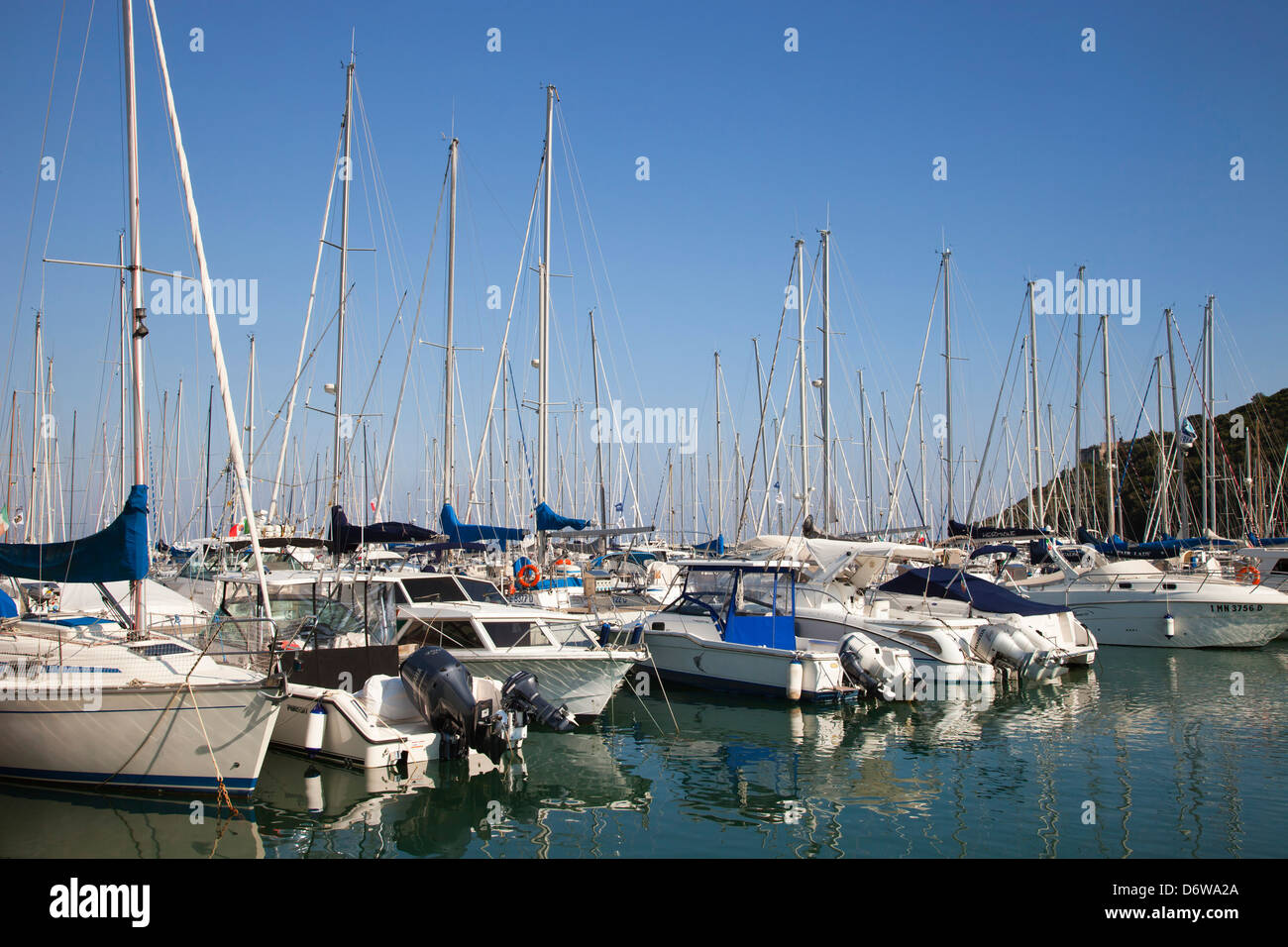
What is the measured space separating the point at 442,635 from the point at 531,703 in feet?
8.36

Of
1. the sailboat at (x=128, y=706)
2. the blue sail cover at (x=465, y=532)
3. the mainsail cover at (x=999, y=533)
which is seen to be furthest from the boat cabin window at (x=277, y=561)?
the mainsail cover at (x=999, y=533)

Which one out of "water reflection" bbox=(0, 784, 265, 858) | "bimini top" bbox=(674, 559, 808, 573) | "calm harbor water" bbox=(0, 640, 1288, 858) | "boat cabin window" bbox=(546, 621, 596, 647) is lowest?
"calm harbor water" bbox=(0, 640, 1288, 858)

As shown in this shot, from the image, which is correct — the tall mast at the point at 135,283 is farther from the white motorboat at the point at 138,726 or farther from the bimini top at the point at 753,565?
the bimini top at the point at 753,565

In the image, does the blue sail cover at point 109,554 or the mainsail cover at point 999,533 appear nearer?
the blue sail cover at point 109,554

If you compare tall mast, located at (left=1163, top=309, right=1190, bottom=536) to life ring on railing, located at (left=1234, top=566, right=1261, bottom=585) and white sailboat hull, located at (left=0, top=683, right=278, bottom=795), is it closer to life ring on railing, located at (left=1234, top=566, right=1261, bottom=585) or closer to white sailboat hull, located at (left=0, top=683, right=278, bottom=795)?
life ring on railing, located at (left=1234, top=566, right=1261, bottom=585)

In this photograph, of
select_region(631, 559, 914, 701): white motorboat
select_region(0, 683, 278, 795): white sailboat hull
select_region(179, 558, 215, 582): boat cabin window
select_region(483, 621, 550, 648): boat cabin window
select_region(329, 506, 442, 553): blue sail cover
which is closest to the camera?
select_region(0, 683, 278, 795): white sailboat hull

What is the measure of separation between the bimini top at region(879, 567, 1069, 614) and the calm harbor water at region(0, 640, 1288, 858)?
5.36 metres

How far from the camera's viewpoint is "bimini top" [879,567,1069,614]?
22250 mm

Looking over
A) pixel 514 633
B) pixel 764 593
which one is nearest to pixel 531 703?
pixel 514 633

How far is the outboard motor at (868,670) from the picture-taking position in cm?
1770

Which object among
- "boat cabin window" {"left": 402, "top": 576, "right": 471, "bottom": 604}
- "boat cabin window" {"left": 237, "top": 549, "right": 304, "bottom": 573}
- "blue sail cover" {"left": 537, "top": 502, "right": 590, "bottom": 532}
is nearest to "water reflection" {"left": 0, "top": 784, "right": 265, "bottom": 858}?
"boat cabin window" {"left": 402, "top": 576, "right": 471, "bottom": 604}

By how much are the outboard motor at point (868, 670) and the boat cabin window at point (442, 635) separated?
7.01 m

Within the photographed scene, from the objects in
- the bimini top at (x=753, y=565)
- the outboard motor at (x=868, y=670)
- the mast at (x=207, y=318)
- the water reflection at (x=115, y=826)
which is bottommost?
the water reflection at (x=115, y=826)
